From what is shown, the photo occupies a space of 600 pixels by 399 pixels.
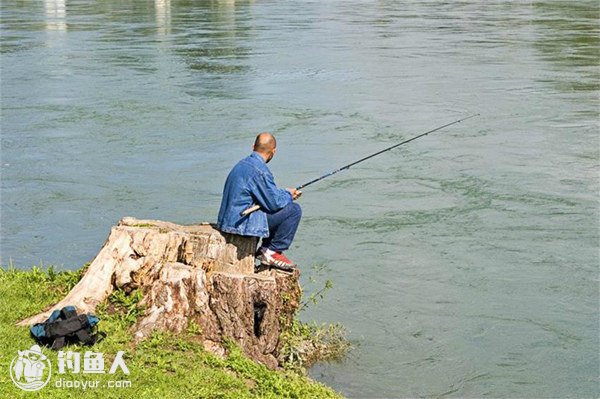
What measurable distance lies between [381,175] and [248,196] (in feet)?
19.7

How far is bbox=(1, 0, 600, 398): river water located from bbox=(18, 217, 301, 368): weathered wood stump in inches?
43.0

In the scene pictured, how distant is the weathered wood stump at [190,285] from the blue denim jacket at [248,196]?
0.37 feet

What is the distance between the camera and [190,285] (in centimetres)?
677

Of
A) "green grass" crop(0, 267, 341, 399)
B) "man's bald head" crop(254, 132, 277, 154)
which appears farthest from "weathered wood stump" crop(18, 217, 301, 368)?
"man's bald head" crop(254, 132, 277, 154)

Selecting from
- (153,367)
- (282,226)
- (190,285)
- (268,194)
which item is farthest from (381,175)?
(153,367)

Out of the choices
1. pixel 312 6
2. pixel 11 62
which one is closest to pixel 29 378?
pixel 11 62

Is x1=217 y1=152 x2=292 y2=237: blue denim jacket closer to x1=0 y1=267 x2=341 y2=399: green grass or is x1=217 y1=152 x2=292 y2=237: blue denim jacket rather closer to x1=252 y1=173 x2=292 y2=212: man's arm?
x1=252 y1=173 x2=292 y2=212: man's arm

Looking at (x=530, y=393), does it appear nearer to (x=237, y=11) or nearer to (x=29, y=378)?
(x=29, y=378)

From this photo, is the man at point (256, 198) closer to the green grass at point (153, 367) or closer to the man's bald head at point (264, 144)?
the man's bald head at point (264, 144)

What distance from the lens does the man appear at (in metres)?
7.26

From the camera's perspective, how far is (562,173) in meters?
13.0

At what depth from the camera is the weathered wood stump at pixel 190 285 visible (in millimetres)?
6732

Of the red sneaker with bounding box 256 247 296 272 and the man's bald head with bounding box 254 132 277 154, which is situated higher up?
the man's bald head with bounding box 254 132 277 154

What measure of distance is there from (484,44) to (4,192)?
1696 cm
